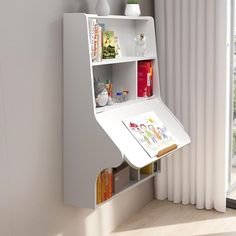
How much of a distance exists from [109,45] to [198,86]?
87 centimetres

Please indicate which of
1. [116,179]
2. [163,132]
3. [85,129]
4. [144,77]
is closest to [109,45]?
[144,77]

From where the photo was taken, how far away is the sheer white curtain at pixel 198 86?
10.5 feet

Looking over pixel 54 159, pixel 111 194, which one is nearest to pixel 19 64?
pixel 54 159

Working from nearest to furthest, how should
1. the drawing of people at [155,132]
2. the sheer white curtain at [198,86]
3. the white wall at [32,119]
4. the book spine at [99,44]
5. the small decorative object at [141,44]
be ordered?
1. the white wall at [32,119]
2. the book spine at [99,44]
3. the drawing of people at [155,132]
4. the small decorative object at [141,44]
5. the sheer white curtain at [198,86]

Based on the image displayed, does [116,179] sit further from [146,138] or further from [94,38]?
[94,38]

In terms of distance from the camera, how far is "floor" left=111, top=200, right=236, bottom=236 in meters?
3.07

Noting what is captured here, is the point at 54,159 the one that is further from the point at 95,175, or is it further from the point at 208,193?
the point at 208,193

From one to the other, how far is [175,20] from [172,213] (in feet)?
4.74

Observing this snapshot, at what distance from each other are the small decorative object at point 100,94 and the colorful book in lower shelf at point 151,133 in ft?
0.58

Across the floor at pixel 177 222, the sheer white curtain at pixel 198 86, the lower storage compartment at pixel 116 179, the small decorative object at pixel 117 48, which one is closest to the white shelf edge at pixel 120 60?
the small decorative object at pixel 117 48

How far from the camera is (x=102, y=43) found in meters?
2.69

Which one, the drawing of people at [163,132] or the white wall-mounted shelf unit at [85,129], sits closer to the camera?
the white wall-mounted shelf unit at [85,129]

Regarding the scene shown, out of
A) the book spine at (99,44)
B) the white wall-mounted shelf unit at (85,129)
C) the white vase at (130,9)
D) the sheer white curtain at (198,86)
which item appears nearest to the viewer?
the white wall-mounted shelf unit at (85,129)

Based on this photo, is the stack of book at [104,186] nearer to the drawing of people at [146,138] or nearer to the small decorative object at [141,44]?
the drawing of people at [146,138]
